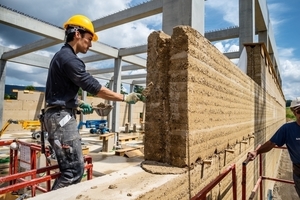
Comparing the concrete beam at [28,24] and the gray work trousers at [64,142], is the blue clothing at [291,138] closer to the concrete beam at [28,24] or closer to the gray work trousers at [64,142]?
the gray work trousers at [64,142]

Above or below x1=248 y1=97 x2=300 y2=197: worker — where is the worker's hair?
above

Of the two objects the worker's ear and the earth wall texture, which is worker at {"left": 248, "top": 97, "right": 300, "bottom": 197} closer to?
the earth wall texture

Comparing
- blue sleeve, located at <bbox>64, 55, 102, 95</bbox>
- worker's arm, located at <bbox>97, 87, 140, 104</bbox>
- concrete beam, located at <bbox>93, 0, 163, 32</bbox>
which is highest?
concrete beam, located at <bbox>93, 0, 163, 32</bbox>

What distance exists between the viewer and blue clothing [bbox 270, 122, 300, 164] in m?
3.34

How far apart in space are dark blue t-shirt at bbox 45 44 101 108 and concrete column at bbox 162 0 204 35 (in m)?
2.41

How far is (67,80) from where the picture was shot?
2.08m

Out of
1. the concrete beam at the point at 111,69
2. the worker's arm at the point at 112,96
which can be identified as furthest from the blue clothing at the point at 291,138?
the concrete beam at the point at 111,69

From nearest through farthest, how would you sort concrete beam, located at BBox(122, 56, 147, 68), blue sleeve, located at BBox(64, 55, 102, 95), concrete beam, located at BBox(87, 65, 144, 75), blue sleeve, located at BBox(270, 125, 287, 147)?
blue sleeve, located at BBox(64, 55, 102, 95)
blue sleeve, located at BBox(270, 125, 287, 147)
concrete beam, located at BBox(122, 56, 147, 68)
concrete beam, located at BBox(87, 65, 144, 75)

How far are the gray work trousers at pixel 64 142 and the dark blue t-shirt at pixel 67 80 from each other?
10 centimetres


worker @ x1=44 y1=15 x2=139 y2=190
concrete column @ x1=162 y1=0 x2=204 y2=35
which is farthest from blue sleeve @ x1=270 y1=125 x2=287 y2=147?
worker @ x1=44 y1=15 x2=139 y2=190

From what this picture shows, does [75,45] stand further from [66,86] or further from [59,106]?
[59,106]

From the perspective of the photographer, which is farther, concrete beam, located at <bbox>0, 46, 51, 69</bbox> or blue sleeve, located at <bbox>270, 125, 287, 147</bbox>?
concrete beam, located at <bbox>0, 46, 51, 69</bbox>

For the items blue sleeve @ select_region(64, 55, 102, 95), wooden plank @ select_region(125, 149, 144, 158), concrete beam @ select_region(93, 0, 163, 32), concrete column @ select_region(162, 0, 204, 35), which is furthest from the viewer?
wooden plank @ select_region(125, 149, 144, 158)

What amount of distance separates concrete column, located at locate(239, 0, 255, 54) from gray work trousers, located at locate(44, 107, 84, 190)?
7831mm
